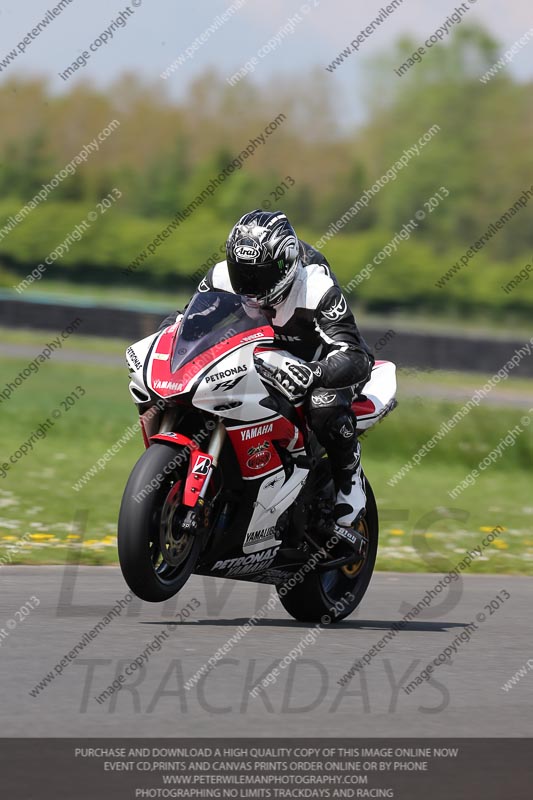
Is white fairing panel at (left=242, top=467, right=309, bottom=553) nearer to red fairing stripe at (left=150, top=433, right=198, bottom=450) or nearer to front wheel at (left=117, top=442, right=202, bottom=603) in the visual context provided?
front wheel at (left=117, top=442, right=202, bottom=603)

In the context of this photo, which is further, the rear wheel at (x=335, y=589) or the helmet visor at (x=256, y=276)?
the rear wheel at (x=335, y=589)

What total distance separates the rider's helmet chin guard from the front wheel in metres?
0.96

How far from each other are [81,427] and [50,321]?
41.4 ft

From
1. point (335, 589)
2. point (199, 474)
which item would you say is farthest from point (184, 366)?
point (335, 589)

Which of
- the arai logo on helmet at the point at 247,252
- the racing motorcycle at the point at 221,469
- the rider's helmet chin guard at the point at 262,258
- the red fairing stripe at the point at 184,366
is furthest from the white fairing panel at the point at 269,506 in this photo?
the arai logo on helmet at the point at 247,252

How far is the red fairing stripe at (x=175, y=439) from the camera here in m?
6.73

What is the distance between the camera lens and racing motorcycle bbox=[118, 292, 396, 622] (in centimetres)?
660

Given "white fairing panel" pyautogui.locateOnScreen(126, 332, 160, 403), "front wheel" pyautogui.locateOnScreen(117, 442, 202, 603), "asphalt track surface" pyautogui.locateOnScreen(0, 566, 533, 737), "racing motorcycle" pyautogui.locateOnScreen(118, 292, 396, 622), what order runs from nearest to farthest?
1. "asphalt track surface" pyautogui.locateOnScreen(0, 566, 533, 737)
2. "front wheel" pyautogui.locateOnScreen(117, 442, 202, 603)
3. "racing motorcycle" pyautogui.locateOnScreen(118, 292, 396, 622)
4. "white fairing panel" pyautogui.locateOnScreen(126, 332, 160, 403)

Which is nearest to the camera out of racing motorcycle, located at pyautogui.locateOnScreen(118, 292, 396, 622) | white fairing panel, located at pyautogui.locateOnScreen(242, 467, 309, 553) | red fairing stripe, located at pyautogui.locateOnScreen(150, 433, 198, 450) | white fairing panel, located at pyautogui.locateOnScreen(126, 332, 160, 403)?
racing motorcycle, located at pyautogui.locateOnScreen(118, 292, 396, 622)

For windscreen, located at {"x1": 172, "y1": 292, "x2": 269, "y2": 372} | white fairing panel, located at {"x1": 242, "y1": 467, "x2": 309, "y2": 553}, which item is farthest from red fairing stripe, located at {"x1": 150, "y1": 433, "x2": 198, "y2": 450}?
white fairing panel, located at {"x1": 242, "y1": 467, "x2": 309, "y2": 553}

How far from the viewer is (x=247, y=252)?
714cm

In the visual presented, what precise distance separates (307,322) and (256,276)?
41 cm

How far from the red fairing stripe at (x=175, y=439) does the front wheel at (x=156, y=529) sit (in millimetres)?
33

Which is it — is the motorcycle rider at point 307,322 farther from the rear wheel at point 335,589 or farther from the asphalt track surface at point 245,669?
the asphalt track surface at point 245,669
